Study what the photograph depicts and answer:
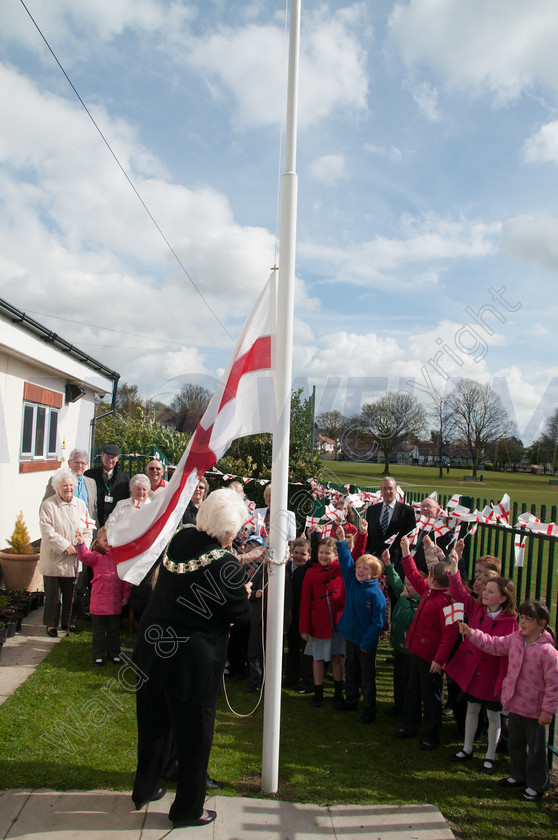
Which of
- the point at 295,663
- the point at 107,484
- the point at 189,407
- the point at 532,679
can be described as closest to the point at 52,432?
the point at 107,484

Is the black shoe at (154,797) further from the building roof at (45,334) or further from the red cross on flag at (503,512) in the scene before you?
the building roof at (45,334)

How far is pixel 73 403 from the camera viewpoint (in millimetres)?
12070

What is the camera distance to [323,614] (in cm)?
530

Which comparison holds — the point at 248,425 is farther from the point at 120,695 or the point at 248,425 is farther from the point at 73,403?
the point at 73,403

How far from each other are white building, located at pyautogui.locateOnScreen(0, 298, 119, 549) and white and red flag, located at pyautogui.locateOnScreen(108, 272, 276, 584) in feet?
16.6

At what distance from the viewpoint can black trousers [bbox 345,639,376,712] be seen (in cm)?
491

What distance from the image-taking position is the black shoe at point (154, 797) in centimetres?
333

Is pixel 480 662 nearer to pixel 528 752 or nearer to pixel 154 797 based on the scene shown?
pixel 528 752

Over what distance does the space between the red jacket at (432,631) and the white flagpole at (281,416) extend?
1445mm

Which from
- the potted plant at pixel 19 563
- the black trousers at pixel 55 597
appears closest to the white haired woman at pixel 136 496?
the black trousers at pixel 55 597

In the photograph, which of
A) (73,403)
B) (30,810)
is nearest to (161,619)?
(30,810)

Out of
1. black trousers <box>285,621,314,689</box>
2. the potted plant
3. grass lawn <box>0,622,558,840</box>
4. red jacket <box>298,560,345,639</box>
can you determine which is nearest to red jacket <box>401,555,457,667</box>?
grass lawn <box>0,622,558,840</box>

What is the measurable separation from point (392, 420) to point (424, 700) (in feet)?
13.9

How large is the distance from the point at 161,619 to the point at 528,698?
253cm
